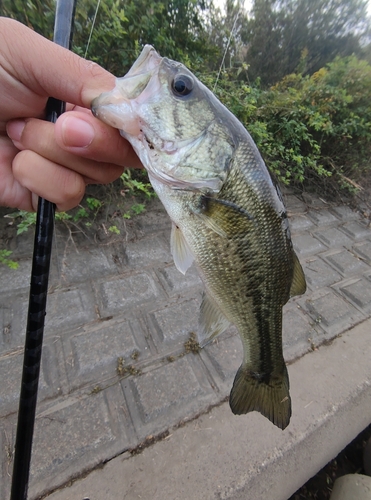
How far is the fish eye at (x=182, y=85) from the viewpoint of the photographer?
3.16ft

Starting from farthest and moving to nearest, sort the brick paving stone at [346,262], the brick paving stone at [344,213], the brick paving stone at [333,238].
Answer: the brick paving stone at [344,213] → the brick paving stone at [333,238] → the brick paving stone at [346,262]

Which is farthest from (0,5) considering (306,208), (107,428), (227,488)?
(306,208)

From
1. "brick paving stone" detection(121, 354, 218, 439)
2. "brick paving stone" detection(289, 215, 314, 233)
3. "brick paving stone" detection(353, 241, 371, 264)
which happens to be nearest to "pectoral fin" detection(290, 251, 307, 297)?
"brick paving stone" detection(121, 354, 218, 439)

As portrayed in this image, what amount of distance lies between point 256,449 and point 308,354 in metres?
0.87

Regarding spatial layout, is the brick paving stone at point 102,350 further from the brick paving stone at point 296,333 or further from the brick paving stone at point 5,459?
the brick paving stone at point 296,333

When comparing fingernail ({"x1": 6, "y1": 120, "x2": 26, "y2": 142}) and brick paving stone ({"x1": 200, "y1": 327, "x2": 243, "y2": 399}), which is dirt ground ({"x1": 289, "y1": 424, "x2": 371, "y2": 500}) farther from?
fingernail ({"x1": 6, "y1": 120, "x2": 26, "y2": 142})

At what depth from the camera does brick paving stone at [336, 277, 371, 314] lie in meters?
2.76

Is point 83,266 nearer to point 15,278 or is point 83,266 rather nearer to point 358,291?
point 15,278

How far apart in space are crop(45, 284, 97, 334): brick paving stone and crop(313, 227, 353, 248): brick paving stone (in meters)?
2.86

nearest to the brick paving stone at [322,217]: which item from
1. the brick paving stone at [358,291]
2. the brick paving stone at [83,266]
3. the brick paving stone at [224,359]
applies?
the brick paving stone at [358,291]

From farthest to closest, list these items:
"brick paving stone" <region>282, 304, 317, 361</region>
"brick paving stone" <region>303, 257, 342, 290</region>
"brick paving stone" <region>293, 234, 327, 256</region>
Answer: "brick paving stone" <region>293, 234, 327, 256</region> → "brick paving stone" <region>303, 257, 342, 290</region> → "brick paving stone" <region>282, 304, 317, 361</region>

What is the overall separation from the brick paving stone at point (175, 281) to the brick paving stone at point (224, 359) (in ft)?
1.76

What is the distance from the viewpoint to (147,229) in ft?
9.96

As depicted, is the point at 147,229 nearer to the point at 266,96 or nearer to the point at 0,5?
the point at 0,5
